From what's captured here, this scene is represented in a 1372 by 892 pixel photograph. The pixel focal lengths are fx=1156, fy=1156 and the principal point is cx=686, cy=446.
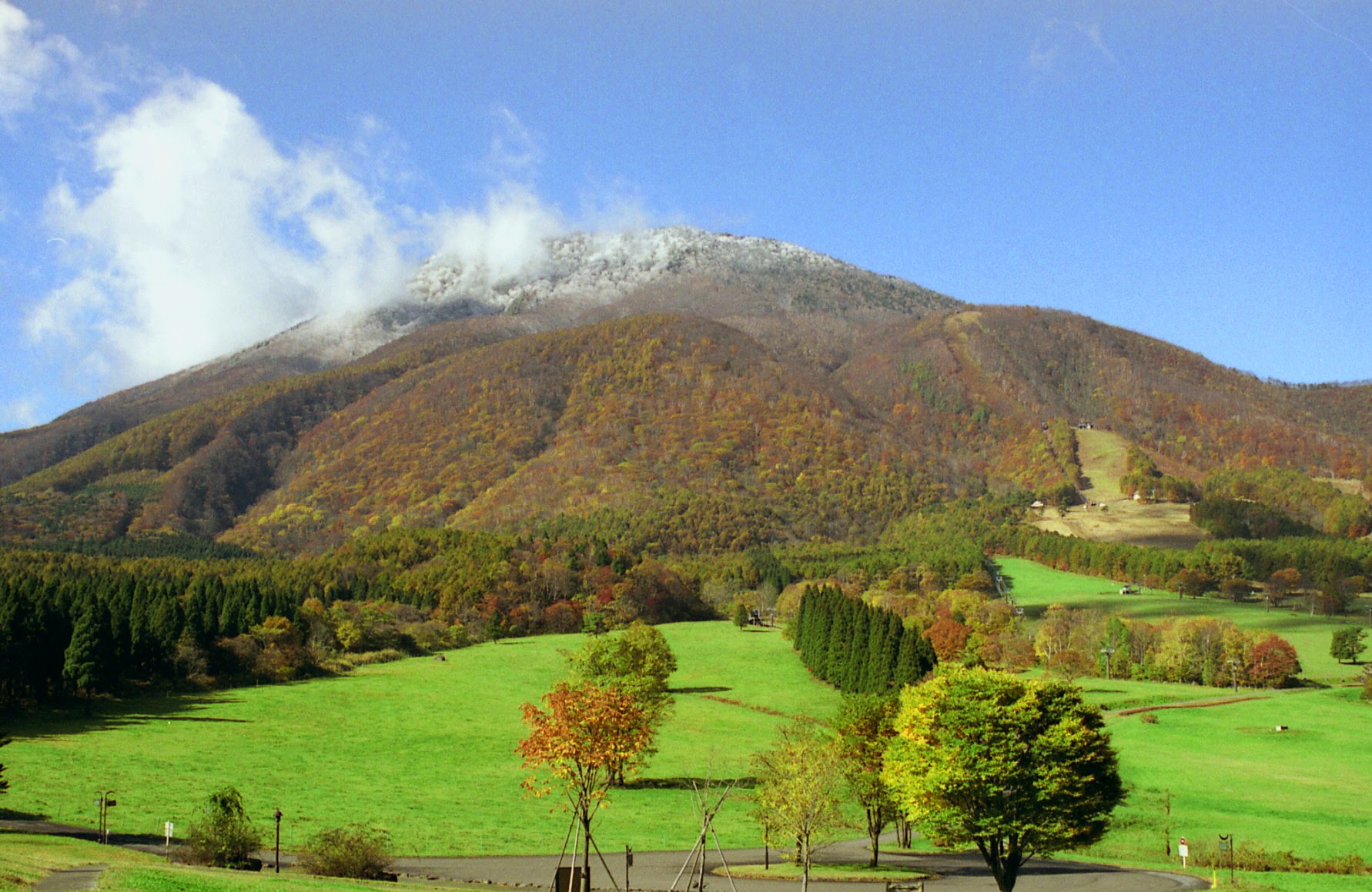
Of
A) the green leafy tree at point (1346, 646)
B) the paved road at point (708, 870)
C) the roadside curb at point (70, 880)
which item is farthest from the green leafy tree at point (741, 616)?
the roadside curb at point (70, 880)

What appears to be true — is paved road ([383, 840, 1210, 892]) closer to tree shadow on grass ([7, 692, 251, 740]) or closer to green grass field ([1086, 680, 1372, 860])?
green grass field ([1086, 680, 1372, 860])

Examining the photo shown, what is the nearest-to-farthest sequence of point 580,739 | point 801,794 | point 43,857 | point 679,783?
point 580,739 → point 43,857 → point 801,794 → point 679,783

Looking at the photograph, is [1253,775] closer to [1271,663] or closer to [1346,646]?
[1271,663]

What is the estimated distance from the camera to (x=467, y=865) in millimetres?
48000

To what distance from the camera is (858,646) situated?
11506cm

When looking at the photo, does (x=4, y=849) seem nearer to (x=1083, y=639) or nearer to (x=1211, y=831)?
(x=1211, y=831)

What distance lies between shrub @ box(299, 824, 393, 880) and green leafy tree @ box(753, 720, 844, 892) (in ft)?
51.5

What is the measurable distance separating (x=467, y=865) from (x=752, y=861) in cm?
1327

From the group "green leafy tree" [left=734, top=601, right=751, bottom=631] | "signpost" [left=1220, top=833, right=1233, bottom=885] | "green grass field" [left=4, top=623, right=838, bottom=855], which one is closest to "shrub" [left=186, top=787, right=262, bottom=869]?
"green grass field" [left=4, top=623, right=838, bottom=855]

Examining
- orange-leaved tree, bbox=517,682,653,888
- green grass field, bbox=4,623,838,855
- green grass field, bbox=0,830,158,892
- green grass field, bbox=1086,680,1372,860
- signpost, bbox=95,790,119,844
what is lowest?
green grass field, bbox=1086,680,1372,860

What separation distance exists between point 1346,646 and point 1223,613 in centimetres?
2819

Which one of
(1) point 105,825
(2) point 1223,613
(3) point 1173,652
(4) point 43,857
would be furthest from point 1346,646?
(4) point 43,857

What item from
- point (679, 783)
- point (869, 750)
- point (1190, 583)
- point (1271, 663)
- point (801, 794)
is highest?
point (1190, 583)

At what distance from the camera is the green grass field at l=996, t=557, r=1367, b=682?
14025cm
